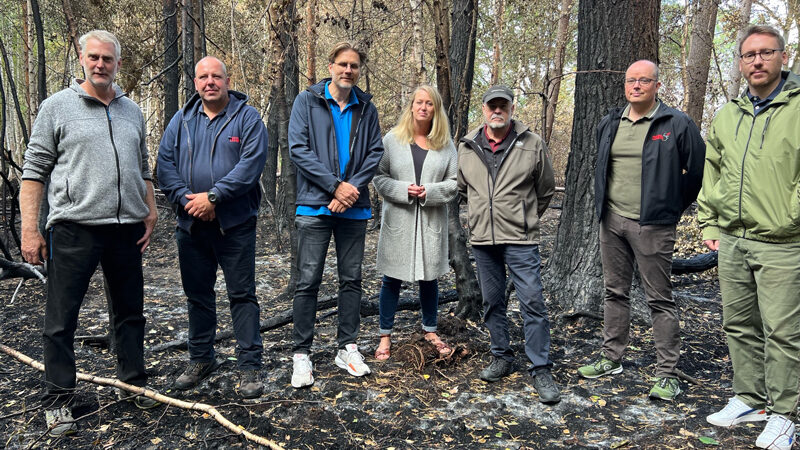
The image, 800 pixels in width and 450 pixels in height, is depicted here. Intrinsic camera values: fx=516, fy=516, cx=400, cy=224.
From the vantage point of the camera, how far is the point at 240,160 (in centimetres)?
355

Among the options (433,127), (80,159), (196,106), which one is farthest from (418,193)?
(80,159)

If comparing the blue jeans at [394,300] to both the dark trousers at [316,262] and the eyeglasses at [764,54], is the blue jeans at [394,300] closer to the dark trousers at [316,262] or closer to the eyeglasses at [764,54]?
the dark trousers at [316,262]

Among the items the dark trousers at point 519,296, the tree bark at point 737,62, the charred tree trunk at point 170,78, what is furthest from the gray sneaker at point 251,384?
the tree bark at point 737,62

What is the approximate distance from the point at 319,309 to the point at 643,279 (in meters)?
3.04

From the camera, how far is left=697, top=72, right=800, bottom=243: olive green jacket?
285 cm

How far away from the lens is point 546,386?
3545 millimetres

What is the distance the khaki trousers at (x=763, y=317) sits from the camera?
9.59 ft

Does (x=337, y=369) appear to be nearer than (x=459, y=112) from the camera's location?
Result: Yes

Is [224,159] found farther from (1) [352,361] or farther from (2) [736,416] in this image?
(2) [736,416]

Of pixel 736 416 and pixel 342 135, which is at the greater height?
pixel 342 135

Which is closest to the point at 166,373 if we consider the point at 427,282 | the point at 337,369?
the point at 337,369

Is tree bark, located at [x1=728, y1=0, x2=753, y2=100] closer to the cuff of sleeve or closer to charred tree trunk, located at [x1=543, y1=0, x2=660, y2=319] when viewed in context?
charred tree trunk, located at [x1=543, y1=0, x2=660, y2=319]

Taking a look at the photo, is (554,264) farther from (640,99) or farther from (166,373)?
(166,373)

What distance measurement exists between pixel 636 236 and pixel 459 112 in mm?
2276
